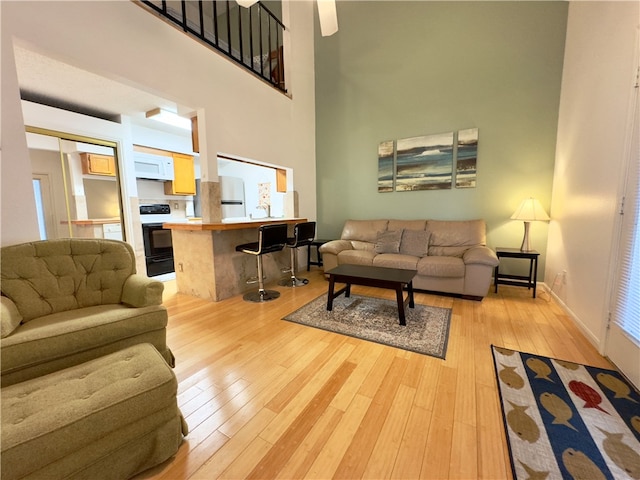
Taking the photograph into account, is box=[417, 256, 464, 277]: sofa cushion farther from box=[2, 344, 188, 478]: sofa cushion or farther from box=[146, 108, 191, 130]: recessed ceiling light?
box=[146, 108, 191, 130]: recessed ceiling light

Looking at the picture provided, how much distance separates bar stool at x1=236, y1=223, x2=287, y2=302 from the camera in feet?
10.2

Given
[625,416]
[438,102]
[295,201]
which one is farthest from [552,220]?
[295,201]

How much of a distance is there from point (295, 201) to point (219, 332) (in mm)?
2684

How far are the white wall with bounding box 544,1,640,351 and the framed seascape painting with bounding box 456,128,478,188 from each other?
0.93 metres

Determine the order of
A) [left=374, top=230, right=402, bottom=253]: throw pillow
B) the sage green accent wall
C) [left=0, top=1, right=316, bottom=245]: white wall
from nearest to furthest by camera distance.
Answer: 1. [left=0, top=1, right=316, bottom=245]: white wall
2. the sage green accent wall
3. [left=374, top=230, right=402, bottom=253]: throw pillow

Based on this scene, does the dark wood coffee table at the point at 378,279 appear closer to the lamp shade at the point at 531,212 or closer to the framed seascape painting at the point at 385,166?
the lamp shade at the point at 531,212

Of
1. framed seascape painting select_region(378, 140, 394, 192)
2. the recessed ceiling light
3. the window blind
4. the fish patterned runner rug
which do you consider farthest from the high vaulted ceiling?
the window blind

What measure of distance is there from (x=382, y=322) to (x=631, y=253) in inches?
74.1

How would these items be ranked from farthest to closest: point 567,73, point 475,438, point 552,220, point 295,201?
point 295,201 < point 552,220 < point 567,73 < point 475,438

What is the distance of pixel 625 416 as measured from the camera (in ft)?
4.70

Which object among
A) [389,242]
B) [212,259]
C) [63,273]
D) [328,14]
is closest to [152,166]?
[212,259]

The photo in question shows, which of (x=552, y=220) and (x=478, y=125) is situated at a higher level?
(x=478, y=125)

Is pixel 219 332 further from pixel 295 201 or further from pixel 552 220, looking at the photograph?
pixel 552 220

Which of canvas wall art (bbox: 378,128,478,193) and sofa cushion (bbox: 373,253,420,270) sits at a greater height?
canvas wall art (bbox: 378,128,478,193)
